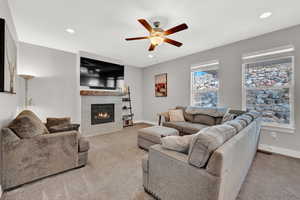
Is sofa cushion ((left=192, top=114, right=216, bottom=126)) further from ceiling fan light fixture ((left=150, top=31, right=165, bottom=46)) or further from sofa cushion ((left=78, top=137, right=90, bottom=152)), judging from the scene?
sofa cushion ((left=78, top=137, right=90, bottom=152))

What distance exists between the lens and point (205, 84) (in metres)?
4.07

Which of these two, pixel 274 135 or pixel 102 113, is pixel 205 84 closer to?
pixel 274 135

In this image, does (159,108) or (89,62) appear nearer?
(89,62)

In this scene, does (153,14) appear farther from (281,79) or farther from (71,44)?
(281,79)

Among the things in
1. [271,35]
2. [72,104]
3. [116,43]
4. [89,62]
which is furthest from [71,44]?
[271,35]

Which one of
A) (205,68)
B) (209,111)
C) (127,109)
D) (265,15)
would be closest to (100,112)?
(127,109)

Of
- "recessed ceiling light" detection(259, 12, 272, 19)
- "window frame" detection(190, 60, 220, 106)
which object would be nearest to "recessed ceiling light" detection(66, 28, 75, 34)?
"window frame" detection(190, 60, 220, 106)

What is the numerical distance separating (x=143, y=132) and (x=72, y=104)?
2814 mm

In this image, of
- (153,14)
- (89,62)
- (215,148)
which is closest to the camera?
(215,148)

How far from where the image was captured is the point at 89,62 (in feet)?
13.6

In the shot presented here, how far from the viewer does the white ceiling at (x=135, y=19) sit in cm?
198

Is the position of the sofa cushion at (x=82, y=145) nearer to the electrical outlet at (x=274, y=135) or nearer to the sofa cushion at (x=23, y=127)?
the sofa cushion at (x=23, y=127)

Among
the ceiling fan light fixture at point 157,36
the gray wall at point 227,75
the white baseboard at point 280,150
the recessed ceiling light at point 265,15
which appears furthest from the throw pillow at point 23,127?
the white baseboard at point 280,150

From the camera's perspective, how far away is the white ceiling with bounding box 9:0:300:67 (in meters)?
1.98
